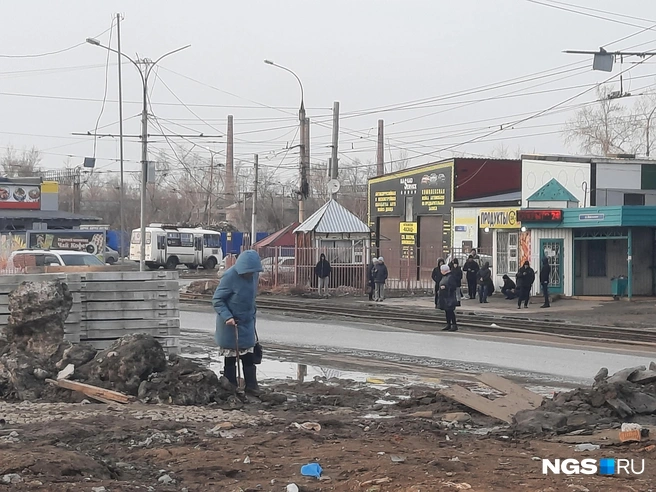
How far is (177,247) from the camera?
6056 cm

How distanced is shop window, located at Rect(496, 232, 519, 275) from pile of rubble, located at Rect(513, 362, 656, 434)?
88.0 feet

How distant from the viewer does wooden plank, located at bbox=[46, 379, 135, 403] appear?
1005cm

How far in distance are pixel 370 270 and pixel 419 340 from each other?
14326mm

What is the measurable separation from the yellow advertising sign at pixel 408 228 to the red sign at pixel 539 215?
12769 mm

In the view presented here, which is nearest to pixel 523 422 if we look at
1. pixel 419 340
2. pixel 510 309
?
pixel 419 340

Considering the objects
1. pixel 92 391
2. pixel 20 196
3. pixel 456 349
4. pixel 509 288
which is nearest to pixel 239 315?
pixel 92 391

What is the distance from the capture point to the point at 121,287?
13.7 metres

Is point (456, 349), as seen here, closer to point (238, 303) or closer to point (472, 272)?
point (238, 303)

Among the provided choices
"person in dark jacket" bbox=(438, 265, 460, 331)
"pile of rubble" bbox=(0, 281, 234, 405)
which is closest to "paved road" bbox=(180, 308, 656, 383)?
"person in dark jacket" bbox=(438, 265, 460, 331)

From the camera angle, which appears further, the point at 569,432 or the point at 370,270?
the point at 370,270

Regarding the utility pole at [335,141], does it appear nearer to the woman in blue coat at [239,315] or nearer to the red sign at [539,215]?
the red sign at [539,215]

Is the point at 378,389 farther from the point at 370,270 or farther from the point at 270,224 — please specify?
the point at 270,224

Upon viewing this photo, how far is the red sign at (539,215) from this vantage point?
32.8m

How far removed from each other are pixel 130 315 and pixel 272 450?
21.7ft
